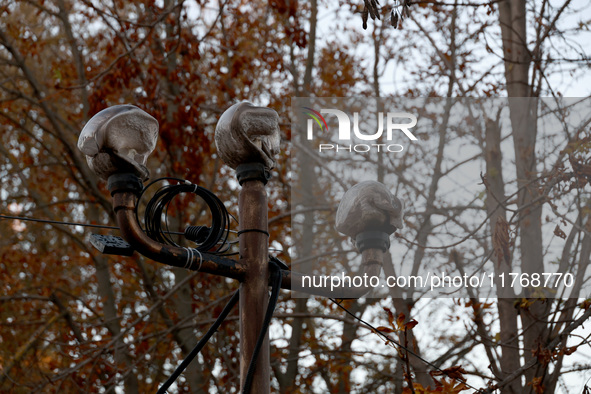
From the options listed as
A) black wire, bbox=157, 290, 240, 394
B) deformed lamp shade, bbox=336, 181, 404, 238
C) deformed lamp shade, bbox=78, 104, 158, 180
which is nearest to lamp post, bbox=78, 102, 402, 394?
deformed lamp shade, bbox=78, 104, 158, 180

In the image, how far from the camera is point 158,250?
2.34 meters

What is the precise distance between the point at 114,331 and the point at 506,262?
15.6 feet

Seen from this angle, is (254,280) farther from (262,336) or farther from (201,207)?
(201,207)

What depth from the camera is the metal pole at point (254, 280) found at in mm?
2334

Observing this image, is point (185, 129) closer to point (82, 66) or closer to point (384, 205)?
point (82, 66)

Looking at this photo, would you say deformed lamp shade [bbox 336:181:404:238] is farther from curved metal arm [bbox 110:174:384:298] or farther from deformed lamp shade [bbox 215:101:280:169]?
curved metal arm [bbox 110:174:384:298]

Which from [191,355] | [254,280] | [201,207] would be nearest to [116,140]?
[254,280]

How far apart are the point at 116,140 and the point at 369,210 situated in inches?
42.4

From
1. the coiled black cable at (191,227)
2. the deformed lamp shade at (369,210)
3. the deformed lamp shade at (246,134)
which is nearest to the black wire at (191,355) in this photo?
the coiled black cable at (191,227)

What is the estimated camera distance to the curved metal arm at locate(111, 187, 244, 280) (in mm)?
2316

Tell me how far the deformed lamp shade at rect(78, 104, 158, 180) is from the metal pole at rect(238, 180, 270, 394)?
397 millimetres

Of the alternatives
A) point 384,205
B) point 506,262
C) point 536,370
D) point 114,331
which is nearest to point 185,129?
point 114,331

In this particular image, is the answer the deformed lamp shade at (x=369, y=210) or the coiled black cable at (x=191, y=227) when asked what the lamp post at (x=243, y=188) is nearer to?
the coiled black cable at (x=191, y=227)

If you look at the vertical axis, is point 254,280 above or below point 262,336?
above
